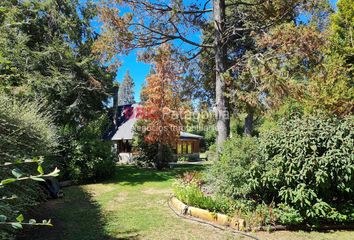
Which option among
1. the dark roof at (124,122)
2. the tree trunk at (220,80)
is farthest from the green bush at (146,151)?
the tree trunk at (220,80)

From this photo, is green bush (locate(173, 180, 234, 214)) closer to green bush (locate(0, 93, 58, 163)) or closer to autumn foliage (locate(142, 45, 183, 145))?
green bush (locate(0, 93, 58, 163))

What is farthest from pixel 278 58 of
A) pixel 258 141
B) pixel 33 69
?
pixel 33 69

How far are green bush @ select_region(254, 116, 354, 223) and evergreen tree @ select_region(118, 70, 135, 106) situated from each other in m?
72.5

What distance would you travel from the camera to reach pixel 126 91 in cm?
7912

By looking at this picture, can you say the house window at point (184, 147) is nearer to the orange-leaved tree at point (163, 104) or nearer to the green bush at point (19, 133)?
the orange-leaved tree at point (163, 104)

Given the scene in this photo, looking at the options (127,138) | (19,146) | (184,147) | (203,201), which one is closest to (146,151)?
(127,138)

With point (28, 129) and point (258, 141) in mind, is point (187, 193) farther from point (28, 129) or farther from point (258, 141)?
point (28, 129)

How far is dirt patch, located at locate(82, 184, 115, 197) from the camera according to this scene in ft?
37.0

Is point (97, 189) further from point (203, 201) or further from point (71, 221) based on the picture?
point (203, 201)

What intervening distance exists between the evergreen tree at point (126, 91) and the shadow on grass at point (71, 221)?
68.8m

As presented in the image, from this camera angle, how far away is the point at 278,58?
9758 mm

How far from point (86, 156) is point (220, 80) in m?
7.63

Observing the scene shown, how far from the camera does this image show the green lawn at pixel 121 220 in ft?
19.2

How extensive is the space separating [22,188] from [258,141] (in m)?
5.59
